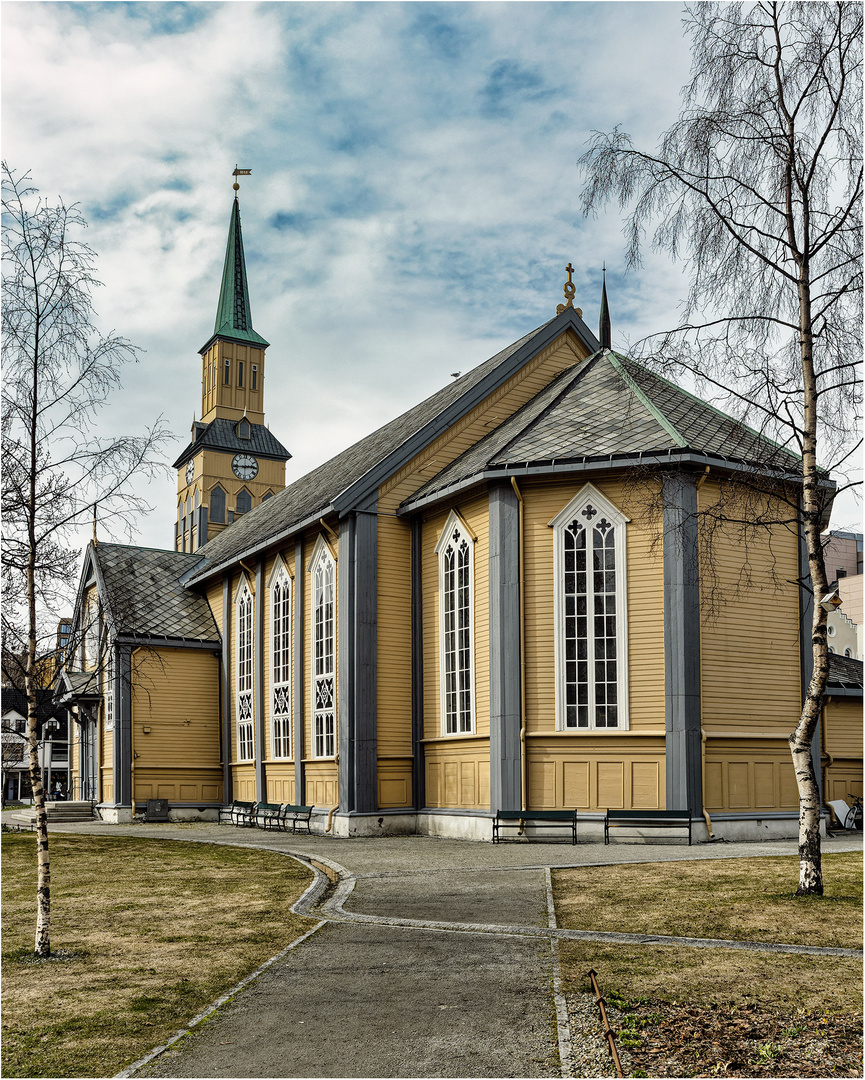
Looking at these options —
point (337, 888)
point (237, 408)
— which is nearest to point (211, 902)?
point (337, 888)

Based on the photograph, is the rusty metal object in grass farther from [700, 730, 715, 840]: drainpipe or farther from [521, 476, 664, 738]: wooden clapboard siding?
[521, 476, 664, 738]: wooden clapboard siding

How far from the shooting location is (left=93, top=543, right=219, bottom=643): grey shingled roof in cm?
3059

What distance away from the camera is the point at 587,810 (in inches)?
728

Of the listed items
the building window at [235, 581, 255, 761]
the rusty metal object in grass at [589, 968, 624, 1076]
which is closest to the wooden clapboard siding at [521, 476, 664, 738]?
the rusty metal object in grass at [589, 968, 624, 1076]

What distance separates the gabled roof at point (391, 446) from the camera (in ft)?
74.3

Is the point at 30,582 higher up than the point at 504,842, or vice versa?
the point at 30,582

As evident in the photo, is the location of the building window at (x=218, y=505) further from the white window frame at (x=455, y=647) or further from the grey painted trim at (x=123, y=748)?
the white window frame at (x=455, y=647)

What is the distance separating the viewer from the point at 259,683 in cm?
2731

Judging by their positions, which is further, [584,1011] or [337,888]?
[337,888]

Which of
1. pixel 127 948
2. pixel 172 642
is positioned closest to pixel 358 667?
pixel 172 642

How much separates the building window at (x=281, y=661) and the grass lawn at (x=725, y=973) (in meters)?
13.8

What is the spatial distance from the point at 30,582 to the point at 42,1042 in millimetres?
4372

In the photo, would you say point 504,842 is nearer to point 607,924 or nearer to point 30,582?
point 607,924

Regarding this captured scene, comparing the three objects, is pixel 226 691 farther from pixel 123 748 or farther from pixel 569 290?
pixel 569 290
